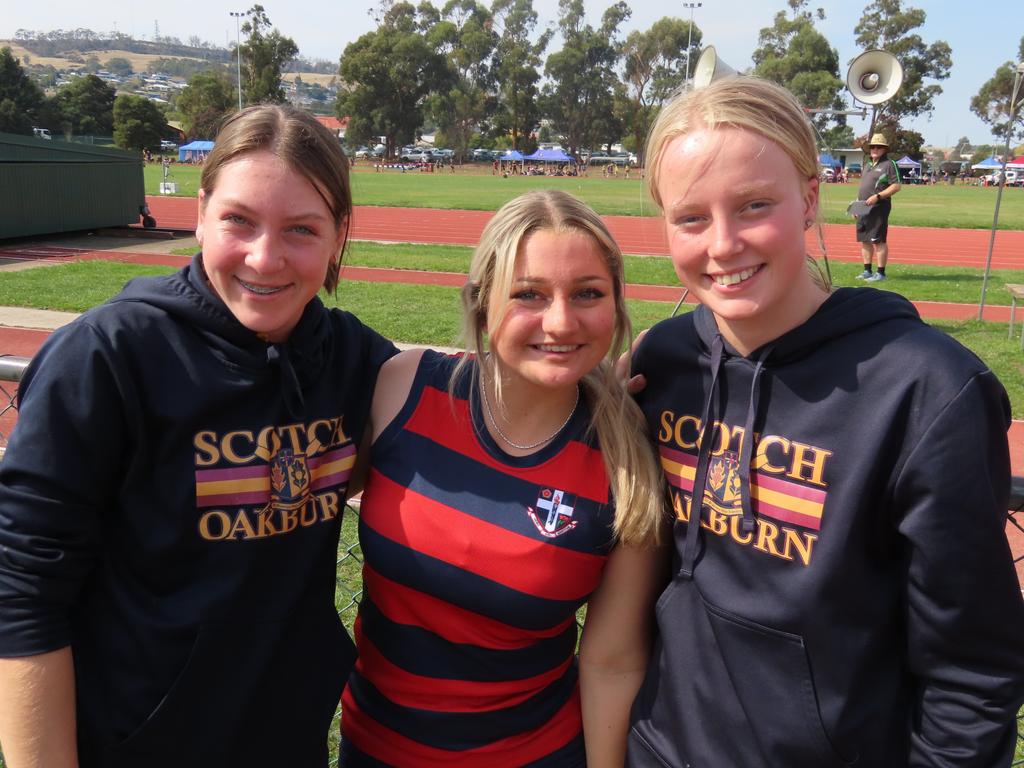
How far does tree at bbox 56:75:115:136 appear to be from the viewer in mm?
80000

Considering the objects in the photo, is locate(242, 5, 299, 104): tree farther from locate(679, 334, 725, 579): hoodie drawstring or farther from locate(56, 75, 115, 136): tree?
locate(679, 334, 725, 579): hoodie drawstring

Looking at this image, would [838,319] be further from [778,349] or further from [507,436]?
[507,436]

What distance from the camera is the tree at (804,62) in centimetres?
6950

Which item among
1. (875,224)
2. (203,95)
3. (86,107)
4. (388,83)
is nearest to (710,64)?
(875,224)

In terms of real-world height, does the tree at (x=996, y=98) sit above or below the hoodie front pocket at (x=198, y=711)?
above

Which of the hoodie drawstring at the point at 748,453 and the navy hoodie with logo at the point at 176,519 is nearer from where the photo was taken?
the navy hoodie with logo at the point at 176,519

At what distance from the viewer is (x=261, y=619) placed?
1.74m

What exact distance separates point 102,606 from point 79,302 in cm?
956

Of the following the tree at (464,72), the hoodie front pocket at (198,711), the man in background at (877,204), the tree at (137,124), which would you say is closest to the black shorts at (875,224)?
the man in background at (877,204)

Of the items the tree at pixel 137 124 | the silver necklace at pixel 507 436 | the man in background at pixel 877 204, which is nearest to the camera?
the silver necklace at pixel 507 436

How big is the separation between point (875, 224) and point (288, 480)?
1255cm

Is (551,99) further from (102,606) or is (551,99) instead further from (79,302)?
(102,606)

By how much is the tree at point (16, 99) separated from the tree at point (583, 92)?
4803cm

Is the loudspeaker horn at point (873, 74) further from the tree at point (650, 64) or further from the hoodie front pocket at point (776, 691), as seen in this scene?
the tree at point (650, 64)
